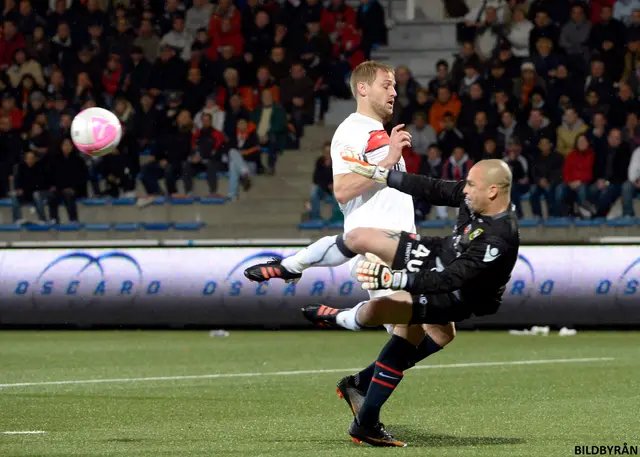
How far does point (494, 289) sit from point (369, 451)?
115cm

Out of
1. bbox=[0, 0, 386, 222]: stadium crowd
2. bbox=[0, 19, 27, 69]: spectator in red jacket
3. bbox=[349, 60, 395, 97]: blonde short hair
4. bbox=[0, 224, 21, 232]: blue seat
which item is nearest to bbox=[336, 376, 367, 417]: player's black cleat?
bbox=[349, 60, 395, 97]: blonde short hair

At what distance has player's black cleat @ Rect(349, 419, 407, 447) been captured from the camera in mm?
7555

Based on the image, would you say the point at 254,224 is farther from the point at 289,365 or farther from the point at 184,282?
the point at 289,365

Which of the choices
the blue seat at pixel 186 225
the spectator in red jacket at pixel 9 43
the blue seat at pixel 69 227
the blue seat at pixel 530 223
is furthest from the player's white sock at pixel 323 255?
the spectator in red jacket at pixel 9 43

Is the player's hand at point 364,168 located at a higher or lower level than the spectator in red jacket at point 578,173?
higher

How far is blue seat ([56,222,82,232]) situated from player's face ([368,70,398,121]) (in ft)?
50.0

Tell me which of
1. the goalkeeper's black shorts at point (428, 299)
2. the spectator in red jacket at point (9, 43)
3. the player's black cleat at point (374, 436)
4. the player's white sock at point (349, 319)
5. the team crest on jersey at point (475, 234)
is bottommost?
the player's black cleat at point (374, 436)

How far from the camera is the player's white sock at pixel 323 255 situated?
7.54 meters

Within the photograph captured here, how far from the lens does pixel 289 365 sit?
13.0m

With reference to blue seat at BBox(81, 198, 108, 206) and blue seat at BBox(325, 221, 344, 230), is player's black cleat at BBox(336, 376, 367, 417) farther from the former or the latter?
blue seat at BBox(81, 198, 108, 206)

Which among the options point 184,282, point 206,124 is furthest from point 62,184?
point 184,282

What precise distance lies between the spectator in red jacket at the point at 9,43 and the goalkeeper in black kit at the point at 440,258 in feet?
65.3
